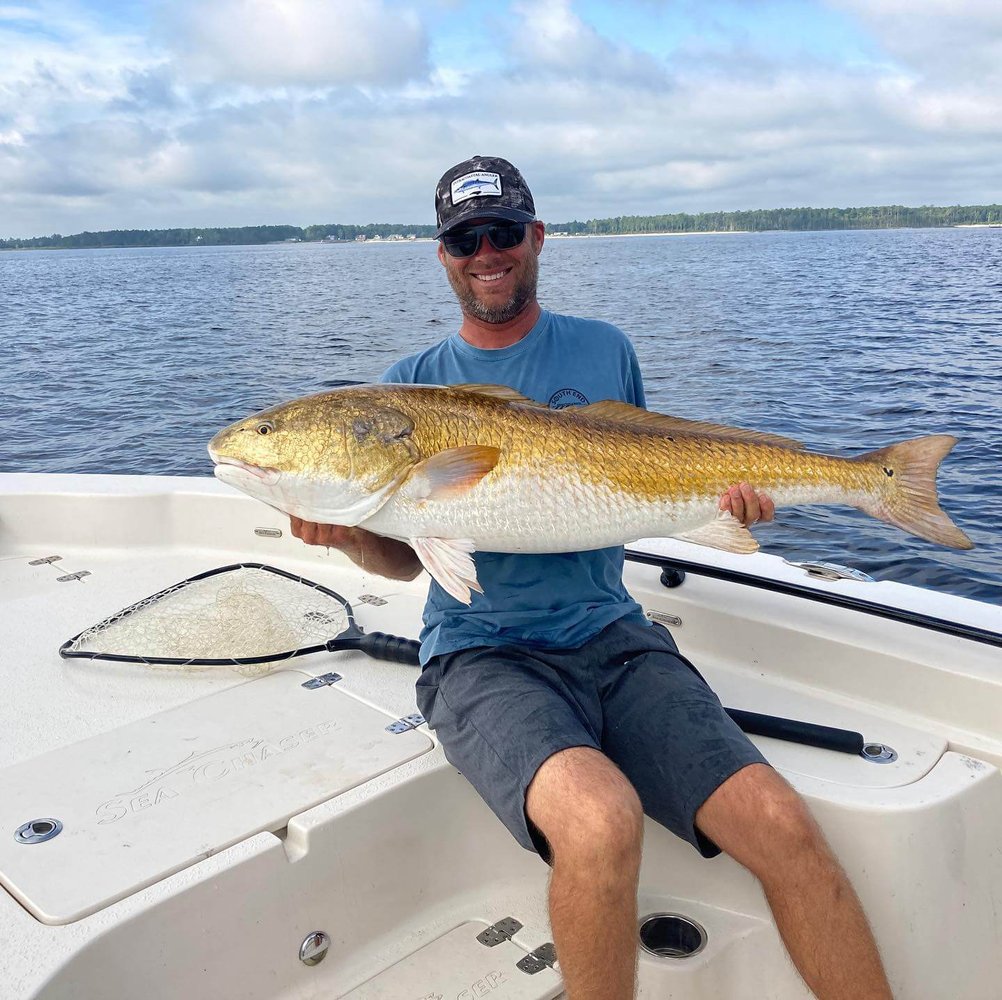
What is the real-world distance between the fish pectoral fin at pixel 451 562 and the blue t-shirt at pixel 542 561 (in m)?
0.31

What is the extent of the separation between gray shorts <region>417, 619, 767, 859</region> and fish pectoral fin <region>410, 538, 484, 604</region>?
35 centimetres

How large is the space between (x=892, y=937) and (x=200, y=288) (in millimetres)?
67841

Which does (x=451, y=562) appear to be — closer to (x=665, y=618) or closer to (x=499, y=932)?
(x=499, y=932)

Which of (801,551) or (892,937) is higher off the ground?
(892,937)

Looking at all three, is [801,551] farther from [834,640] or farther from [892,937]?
[892,937]

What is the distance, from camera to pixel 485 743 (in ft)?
9.94

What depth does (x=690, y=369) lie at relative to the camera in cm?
2073

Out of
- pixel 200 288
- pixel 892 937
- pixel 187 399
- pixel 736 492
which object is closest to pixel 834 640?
pixel 736 492

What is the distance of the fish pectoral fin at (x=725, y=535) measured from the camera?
11.1 ft

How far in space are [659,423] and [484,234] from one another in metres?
1.04

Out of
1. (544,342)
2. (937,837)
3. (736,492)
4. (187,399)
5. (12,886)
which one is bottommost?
(187,399)

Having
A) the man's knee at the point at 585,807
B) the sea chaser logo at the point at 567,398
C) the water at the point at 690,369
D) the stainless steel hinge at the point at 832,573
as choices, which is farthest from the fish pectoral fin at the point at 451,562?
the water at the point at 690,369

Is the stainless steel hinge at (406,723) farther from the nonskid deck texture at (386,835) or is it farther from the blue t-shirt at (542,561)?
the blue t-shirt at (542,561)

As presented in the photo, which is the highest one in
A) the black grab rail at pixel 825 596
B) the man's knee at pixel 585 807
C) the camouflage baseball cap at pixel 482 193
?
the camouflage baseball cap at pixel 482 193
